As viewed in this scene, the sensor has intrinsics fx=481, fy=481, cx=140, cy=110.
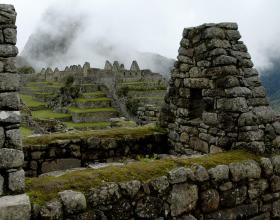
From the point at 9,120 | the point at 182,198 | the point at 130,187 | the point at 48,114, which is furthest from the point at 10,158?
the point at 48,114

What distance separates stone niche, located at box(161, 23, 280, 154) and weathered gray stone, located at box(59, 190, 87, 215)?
11.1 feet

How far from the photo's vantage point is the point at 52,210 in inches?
208

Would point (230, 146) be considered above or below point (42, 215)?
above

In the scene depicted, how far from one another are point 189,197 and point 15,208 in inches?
96.1

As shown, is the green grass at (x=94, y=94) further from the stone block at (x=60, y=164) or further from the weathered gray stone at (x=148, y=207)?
the weathered gray stone at (x=148, y=207)

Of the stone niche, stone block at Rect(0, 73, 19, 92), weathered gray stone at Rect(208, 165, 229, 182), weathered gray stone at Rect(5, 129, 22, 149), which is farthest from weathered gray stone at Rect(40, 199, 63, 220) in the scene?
the stone niche

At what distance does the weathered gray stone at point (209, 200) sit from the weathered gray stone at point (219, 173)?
0.60ft

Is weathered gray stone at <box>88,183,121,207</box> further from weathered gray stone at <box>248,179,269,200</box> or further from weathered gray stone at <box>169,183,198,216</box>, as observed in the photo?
weathered gray stone at <box>248,179,269,200</box>

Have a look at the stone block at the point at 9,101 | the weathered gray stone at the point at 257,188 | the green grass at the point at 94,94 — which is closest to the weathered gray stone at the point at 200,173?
the weathered gray stone at the point at 257,188

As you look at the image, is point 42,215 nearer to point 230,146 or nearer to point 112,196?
point 112,196

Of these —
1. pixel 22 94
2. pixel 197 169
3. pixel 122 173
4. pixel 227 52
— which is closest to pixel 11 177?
pixel 122 173

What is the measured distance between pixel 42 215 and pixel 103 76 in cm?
4888

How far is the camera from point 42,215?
5211 millimetres

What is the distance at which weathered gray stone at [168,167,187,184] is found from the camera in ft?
20.8
